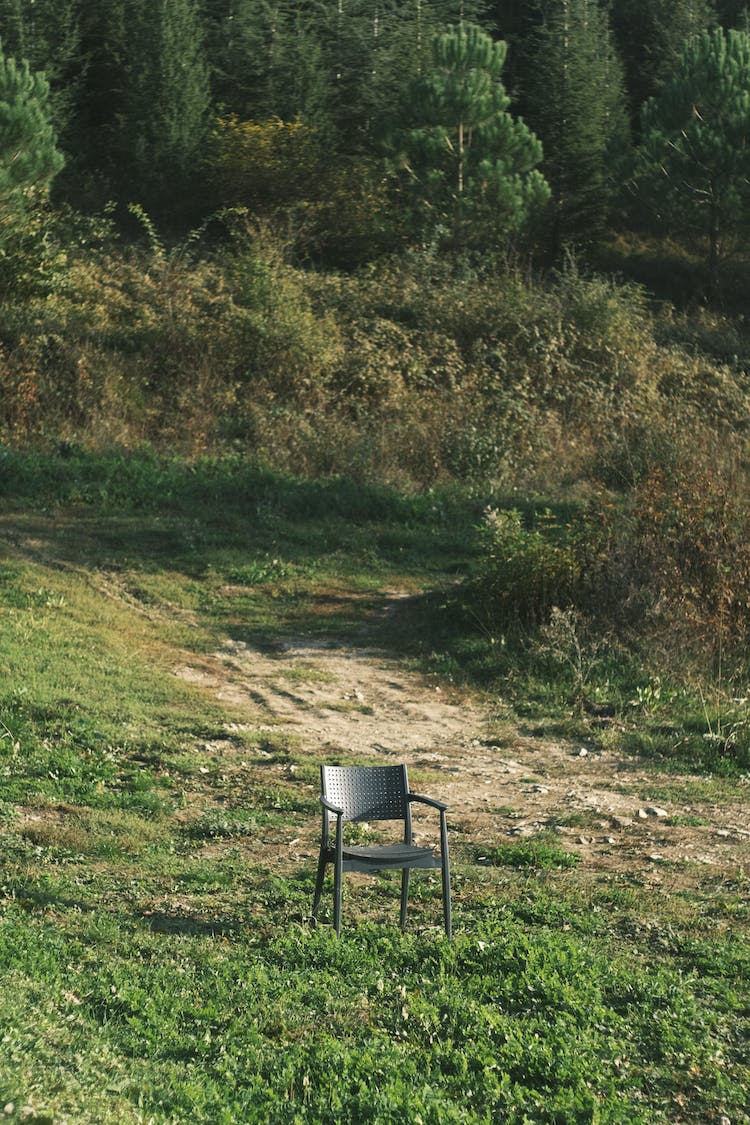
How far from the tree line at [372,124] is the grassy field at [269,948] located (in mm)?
20037

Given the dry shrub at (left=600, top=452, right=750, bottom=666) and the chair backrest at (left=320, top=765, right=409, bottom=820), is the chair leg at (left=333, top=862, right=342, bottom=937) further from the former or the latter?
the dry shrub at (left=600, top=452, right=750, bottom=666)

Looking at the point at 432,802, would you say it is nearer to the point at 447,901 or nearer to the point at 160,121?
the point at 447,901

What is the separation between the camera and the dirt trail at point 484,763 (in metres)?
8.44

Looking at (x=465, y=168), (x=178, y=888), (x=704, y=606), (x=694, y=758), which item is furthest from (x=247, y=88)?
(x=178, y=888)

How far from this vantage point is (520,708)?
11.7 meters

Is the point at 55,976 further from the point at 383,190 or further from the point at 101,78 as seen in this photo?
the point at 101,78

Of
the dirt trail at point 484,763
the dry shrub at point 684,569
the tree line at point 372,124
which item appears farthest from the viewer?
the tree line at point 372,124

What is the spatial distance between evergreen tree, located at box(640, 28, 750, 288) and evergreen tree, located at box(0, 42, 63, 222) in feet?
51.2

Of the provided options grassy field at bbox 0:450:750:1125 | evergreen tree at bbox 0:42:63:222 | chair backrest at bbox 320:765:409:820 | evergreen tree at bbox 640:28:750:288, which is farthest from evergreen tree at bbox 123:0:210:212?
chair backrest at bbox 320:765:409:820

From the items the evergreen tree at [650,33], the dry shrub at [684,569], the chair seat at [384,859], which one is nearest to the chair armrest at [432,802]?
the chair seat at [384,859]

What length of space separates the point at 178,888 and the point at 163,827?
111 centimetres

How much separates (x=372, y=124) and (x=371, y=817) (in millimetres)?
30341

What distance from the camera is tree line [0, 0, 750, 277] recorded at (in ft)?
103

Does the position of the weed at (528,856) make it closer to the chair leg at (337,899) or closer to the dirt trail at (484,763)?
the dirt trail at (484,763)
